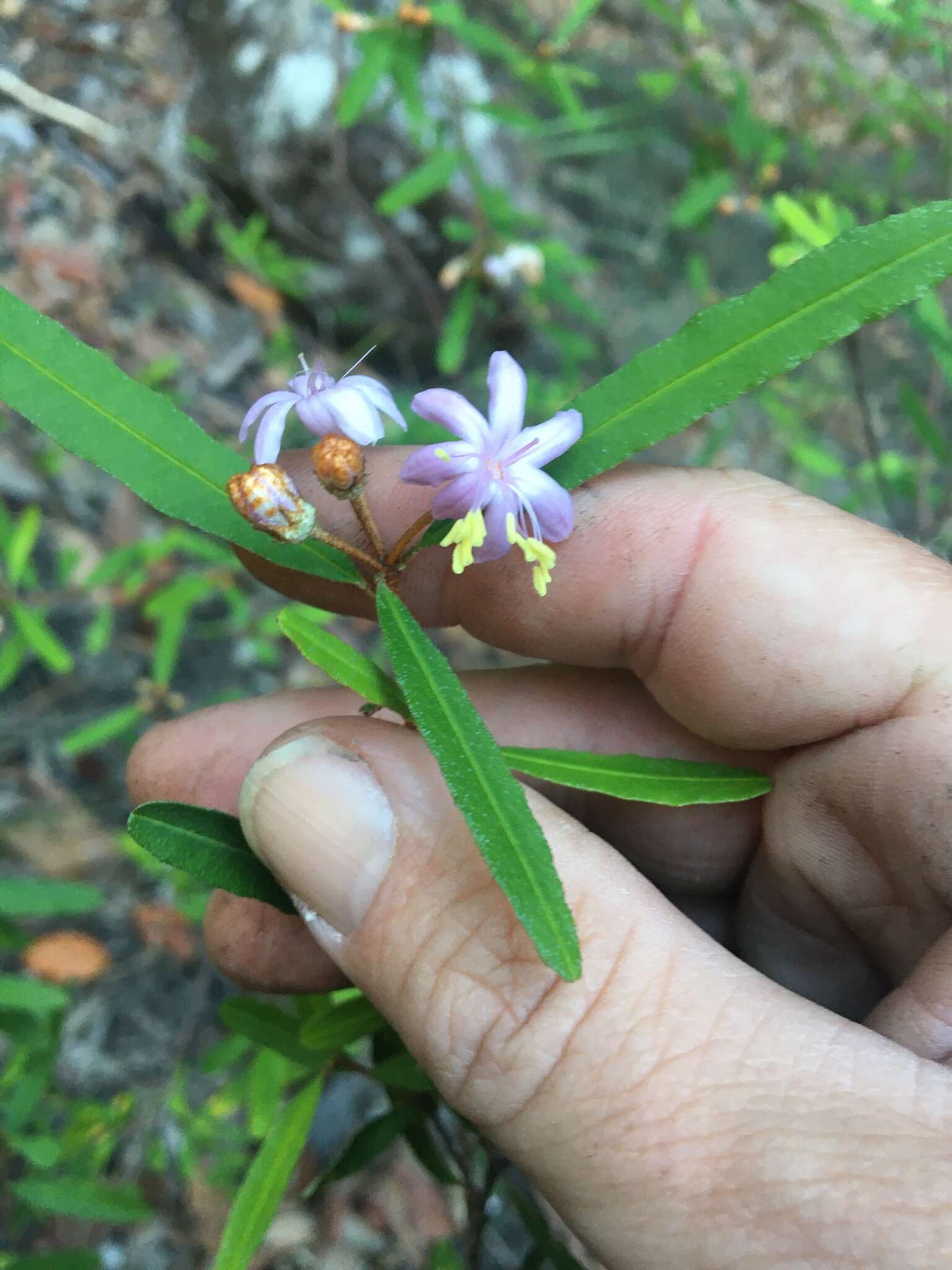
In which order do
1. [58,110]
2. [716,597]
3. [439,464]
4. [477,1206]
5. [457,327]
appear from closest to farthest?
[439,464] < [716,597] < [477,1206] < [457,327] < [58,110]

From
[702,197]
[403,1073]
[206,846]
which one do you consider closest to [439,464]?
[206,846]

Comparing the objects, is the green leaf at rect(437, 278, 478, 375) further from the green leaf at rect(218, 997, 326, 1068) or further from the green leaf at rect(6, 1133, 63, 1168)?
the green leaf at rect(6, 1133, 63, 1168)

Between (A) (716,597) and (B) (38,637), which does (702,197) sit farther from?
(B) (38,637)

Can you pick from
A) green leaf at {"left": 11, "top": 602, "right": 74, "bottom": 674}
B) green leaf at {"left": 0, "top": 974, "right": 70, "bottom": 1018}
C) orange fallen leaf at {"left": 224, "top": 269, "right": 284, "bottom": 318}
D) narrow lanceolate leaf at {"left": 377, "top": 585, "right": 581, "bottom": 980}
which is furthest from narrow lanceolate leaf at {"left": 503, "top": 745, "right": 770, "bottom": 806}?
orange fallen leaf at {"left": 224, "top": 269, "right": 284, "bottom": 318}

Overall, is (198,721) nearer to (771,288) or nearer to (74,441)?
(74,441)

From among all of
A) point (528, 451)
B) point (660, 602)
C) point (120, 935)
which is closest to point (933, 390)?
point (660, 602)

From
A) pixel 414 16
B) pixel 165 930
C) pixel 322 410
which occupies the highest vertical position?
pixel 414 16
